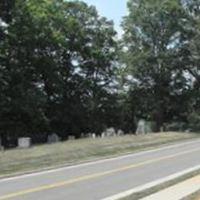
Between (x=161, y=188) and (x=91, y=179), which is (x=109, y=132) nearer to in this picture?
(x=91, y=179)

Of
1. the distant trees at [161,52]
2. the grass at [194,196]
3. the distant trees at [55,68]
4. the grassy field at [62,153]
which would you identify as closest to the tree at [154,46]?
the distant trees at [161,52]

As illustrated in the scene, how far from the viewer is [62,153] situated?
33.1m

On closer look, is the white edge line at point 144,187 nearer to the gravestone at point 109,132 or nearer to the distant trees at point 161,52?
the gravestone at point 109,132

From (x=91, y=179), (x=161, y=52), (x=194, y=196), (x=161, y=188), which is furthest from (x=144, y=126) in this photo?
(x=194, y=196)

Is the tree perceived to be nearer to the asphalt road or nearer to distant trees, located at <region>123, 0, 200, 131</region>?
distant trees, located at <region>123, 0, 200, 131</region>

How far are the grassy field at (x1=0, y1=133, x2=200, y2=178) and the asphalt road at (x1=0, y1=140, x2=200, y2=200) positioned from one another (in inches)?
61.3

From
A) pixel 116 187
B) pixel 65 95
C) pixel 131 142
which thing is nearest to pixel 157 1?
pixel 65 95

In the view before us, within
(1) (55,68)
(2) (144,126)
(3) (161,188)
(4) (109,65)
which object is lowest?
(3) (161,188)

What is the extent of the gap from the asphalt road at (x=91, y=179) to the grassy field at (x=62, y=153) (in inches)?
61.3

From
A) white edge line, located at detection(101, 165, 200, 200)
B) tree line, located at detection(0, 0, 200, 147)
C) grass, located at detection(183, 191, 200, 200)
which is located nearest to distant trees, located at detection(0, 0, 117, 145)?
tree line, located at detection(0, 0, 200, 147)

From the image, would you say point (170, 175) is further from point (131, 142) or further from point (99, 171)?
point (131, 142)

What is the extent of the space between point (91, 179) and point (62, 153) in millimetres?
11843

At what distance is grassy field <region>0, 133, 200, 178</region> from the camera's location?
1079 inches

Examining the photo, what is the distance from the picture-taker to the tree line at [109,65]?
68.8 meters
